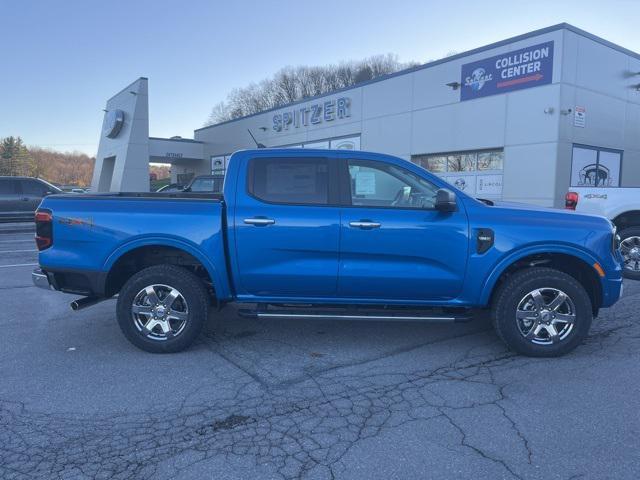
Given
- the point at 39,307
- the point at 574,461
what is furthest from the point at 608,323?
the point at 39,307

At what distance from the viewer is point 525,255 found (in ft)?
14.3

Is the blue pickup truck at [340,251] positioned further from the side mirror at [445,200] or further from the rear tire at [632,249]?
the rear tire at [632,249]

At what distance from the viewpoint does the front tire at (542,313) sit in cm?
435

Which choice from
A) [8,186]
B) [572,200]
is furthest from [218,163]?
[572,200]

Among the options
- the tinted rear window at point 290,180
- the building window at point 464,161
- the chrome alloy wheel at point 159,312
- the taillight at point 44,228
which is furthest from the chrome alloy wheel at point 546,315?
the building window at point 464,161

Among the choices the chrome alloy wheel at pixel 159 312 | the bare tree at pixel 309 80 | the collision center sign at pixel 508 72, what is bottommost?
the chrome alloy wheel at pixel 159 312

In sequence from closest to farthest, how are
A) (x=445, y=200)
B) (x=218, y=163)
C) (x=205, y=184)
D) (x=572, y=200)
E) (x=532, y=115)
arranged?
(x=445, y=200)
(x=572, y=200)
(x=532, y=115)
(x=205, y=184)
(x=218, y=163)

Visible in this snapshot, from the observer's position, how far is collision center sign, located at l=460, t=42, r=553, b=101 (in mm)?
13898

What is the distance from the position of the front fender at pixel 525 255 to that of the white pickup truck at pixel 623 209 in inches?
173

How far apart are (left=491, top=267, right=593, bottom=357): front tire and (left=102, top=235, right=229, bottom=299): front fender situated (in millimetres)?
2597

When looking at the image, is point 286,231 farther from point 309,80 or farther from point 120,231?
Result: point 309,80

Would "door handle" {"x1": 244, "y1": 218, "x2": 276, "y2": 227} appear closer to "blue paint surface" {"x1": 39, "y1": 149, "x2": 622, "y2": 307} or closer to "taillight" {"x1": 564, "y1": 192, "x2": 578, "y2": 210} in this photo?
"blue paint surface" {"x1": 39, "y1": 149, "x2": 622, "y2": 307}

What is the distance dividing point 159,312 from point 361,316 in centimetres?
186

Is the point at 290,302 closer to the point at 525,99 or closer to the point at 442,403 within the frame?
the point at 442,403
